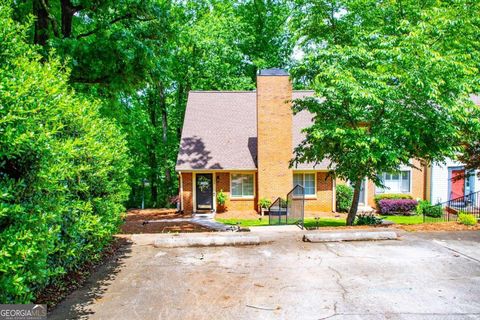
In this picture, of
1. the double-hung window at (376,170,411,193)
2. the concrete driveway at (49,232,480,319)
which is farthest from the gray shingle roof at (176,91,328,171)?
the concrete driveway at (49,232,480,319)

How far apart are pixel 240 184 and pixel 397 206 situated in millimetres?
9705

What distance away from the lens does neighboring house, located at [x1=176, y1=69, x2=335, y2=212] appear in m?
18.6

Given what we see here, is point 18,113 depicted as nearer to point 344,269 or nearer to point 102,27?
point 344,269

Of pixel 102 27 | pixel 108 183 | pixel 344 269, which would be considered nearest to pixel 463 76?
pixel 344 269

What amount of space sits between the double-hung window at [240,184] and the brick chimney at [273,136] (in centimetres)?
95

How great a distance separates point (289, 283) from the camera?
5.44 meters

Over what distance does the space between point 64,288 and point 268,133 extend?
14528 mm

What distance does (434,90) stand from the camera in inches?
364

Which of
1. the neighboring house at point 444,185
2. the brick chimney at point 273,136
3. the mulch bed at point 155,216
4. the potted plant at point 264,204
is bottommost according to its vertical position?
the mulch bed at point 155,216

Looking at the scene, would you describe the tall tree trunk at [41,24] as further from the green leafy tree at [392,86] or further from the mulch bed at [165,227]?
the green leafy tree at [392,86]

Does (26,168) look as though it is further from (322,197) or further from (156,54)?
(322,197)

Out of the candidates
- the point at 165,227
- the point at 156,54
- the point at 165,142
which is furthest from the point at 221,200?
the point at 165,142

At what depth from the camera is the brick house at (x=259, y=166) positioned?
1862cm

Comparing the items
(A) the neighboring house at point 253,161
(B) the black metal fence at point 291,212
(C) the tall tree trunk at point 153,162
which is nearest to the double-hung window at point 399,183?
(A) the neighboring house at point 253,161
